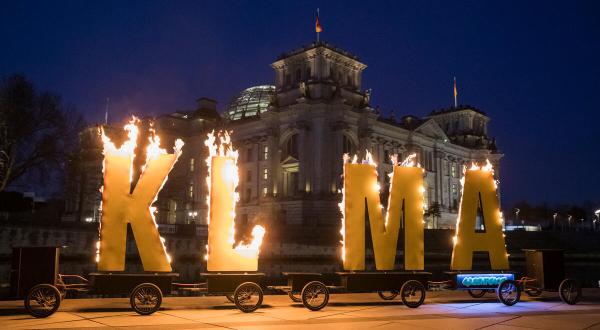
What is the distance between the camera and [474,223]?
19.7 meters

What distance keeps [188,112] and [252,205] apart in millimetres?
32922

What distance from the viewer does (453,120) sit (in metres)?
123

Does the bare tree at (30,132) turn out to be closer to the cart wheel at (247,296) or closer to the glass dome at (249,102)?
the cart wheel at (247,296)

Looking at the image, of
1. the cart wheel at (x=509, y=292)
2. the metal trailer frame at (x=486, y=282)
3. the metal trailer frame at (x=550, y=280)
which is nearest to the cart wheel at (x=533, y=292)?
the metal trailer frame at (x=550, y=280)

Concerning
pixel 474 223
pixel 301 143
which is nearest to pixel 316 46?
pixel 301 143

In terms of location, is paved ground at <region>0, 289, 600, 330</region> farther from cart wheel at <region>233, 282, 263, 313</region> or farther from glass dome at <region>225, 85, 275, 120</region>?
glass dome at <region>225, 85, 275, 120</region>

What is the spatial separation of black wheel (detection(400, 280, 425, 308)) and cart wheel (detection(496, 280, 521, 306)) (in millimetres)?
2912

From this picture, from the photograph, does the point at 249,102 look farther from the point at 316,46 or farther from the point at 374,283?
the point at 374,283

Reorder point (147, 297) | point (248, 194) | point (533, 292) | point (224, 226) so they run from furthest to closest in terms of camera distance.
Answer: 1. point (248, 194)
2. point (533, 292)
3. point (224, 226)
4. point (147, 297)

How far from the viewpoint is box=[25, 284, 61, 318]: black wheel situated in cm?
1425

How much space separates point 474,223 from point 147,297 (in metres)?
12.2

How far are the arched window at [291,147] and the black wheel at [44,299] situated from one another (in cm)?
6767

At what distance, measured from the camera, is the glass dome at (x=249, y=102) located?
4026 inches

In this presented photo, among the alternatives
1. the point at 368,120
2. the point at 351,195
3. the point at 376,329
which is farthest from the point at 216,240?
the point at 368,120
